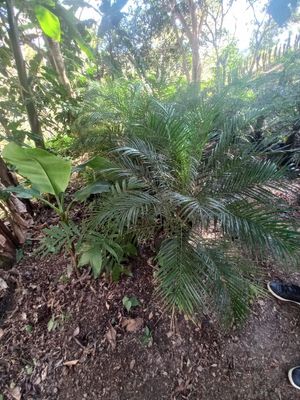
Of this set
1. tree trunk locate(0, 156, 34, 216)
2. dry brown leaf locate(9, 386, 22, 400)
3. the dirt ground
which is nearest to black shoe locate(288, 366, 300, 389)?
the dirt ground

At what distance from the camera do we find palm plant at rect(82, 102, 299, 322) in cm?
105

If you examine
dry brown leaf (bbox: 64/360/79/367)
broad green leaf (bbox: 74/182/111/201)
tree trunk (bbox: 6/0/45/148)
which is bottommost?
dry brown leaf (bbox: 64/360/79/367)

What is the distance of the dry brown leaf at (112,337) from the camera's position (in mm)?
1330

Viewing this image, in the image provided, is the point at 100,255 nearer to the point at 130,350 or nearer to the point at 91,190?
the point at 91,190

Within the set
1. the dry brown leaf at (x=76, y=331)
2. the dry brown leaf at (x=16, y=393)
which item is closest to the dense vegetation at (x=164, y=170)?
the dry brown leaf at (x=76, y=331)

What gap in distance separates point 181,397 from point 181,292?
624mm

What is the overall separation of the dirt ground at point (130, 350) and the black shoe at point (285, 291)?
0.05 metres

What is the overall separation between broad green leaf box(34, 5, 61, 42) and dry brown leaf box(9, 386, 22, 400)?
221 centimetres

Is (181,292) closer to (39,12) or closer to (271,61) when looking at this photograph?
(39,12)

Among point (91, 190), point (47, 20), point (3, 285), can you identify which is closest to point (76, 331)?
point (3, 285)

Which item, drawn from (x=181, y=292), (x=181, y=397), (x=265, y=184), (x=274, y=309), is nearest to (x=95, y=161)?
(x=181, y=292)

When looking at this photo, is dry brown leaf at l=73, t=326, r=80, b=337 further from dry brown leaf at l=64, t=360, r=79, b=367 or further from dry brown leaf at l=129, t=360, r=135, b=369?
dry brown leaf at l=129, t=360, r=135, b=369

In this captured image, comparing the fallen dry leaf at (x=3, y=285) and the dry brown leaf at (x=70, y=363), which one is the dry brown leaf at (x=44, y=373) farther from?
the fallen dry leaf at (x=3, y=285)

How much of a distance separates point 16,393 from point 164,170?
1.55 metres
